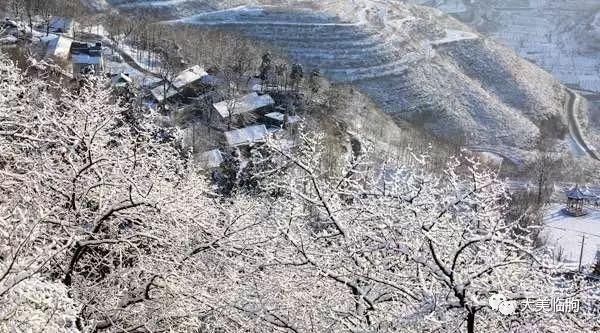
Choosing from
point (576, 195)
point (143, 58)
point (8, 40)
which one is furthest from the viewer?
point (143, 58)

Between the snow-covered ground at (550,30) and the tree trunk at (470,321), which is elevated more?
the tree trunk at (470,321)

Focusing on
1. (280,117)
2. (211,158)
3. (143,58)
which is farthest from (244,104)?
(211,158)

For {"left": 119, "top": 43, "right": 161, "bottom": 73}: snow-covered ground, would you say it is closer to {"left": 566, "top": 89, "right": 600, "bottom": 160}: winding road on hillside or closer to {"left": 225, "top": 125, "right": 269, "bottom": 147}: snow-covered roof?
{"left": 225, "top": 125, "right": 269, "bottom": 147}: snow-covered roof

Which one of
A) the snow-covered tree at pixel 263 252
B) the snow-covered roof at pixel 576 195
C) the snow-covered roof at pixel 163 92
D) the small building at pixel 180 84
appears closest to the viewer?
the snow-covered tree at pixel 263 252

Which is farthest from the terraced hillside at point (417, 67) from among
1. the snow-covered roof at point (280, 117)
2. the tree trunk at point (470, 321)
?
the tree trunk at point (470, 321)

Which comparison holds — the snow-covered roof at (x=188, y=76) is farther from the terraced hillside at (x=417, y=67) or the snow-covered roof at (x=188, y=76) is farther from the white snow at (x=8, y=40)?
the terraced hillside at (x=417, y=67)

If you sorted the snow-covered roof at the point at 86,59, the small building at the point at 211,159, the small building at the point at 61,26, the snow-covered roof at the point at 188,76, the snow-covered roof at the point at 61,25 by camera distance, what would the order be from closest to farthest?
1. the small building at the point at 211,159
2. the snow-covered roof at the point at 86,59
3. the snow-covered roof at the point at 188,76
4. the small building at the point at 61,26
5. the snow-covered roof at the point at 61,25

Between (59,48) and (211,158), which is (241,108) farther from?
(59,48)
